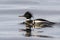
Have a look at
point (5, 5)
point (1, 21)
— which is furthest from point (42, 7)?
point (1, 21)

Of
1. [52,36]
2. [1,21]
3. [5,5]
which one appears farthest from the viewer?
[5,5]

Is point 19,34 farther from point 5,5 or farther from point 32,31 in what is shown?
point 5,5

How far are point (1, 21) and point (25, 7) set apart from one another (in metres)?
2.44

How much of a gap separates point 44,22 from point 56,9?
2977mm

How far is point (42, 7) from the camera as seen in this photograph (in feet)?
41.9

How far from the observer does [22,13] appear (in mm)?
11664

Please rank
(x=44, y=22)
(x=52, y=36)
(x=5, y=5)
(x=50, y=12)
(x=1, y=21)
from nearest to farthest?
(x=52, y=36)
(x=44, y=22)
(x=1, y=21)
(x=50, y=12)
(x=5, y=5)

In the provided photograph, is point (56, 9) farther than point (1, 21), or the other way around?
point (56, 9)

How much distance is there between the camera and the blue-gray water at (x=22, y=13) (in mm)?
8883

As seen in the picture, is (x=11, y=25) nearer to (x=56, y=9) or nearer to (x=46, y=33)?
(x=46, y=33)

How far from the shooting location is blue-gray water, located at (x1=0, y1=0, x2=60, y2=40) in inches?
350

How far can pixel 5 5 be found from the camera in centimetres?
1320

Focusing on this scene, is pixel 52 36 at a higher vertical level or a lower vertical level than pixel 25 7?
lower

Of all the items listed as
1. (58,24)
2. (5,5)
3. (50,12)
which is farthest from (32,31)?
(5,5)
